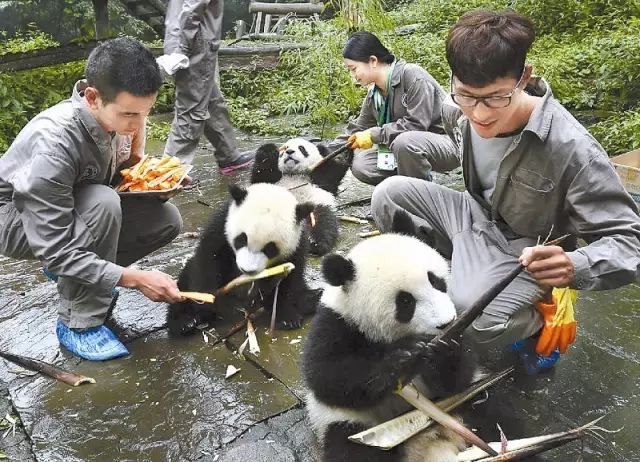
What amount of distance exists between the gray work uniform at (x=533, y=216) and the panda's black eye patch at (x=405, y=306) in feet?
1.64

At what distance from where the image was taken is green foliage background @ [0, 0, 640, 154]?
7.75m

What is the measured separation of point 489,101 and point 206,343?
2156 mm

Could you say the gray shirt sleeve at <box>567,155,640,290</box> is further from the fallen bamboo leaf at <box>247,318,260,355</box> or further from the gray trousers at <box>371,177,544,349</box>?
the fallen bamboo leaf at <box>247,318,260,355</box>

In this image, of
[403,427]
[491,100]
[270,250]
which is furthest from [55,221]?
[491,100]

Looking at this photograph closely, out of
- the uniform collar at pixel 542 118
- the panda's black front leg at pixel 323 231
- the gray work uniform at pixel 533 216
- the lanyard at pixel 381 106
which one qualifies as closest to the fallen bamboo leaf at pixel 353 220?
the panda's black front leg at pixel 323 231

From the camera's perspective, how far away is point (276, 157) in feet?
17.2

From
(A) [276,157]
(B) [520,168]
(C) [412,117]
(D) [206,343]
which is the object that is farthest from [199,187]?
(B) [520,168]

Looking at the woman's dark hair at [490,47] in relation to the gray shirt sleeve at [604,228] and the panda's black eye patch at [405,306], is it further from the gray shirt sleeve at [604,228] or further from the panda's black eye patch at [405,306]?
the panda's black eye patch at [405,306]

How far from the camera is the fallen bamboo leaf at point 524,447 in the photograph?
2.40 meters

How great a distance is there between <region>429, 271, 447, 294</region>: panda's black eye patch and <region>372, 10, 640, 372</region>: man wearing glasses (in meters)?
0.31

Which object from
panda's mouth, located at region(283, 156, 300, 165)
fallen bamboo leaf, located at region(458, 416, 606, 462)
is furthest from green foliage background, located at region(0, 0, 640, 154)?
fallen bamboo leaf, located at region(458, 416, 606, 462)

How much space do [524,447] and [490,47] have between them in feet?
5.46

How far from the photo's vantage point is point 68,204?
3244 mm

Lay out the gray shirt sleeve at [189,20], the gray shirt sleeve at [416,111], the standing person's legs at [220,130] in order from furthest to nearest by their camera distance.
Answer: the standing person's legs at [220,130] < the gray shirt sleeve at [189,20] < the gray shirt sleeve at [416,111]
